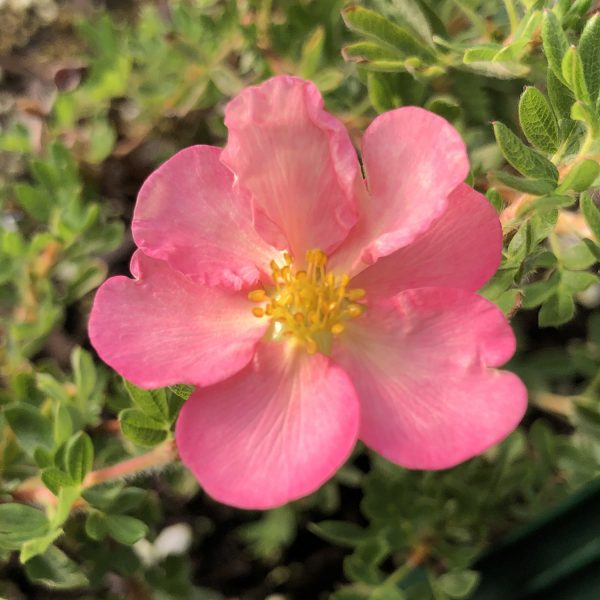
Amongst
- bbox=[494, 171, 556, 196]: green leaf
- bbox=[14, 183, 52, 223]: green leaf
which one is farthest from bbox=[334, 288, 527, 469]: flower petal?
bbox=[14, 183, 52, 223]: green leaf

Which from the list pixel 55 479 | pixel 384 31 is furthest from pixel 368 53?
pixel 55 479

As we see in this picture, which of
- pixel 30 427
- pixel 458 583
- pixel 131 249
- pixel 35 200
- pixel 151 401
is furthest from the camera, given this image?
pixel 131 249

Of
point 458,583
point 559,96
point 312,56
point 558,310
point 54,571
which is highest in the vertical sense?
point 559,96

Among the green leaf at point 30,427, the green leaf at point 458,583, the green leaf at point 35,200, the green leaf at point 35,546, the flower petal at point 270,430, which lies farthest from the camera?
the green leaf at point 35,200

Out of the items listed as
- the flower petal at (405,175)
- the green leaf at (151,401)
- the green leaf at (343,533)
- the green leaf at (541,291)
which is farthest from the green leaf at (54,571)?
the green leaf at (541,291)

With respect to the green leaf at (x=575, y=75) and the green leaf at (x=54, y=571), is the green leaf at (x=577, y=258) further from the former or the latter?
the green leaf at (x=54, y=571)

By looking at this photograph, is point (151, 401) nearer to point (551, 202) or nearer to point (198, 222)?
point (198, 222)
